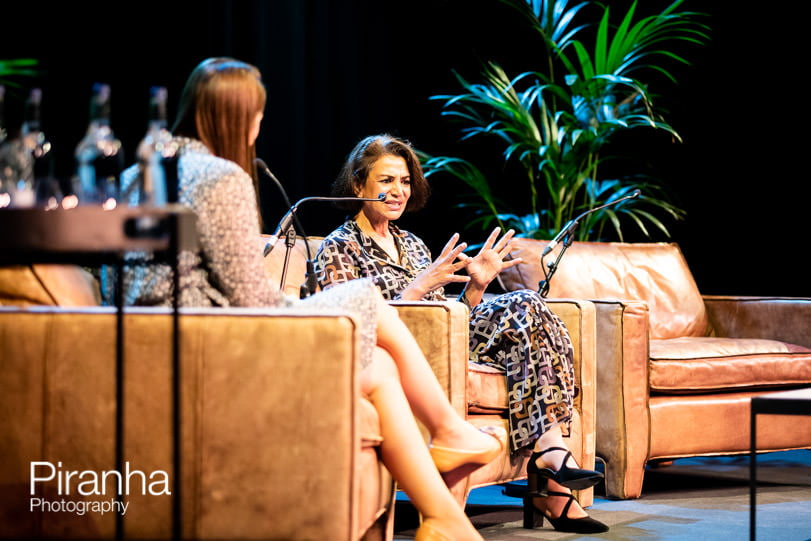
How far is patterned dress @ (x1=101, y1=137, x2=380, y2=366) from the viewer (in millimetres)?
1826

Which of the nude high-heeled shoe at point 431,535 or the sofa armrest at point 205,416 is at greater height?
the sofa armrest at point 205,416

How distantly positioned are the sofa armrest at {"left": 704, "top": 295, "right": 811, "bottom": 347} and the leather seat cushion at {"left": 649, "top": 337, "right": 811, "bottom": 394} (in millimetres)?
170

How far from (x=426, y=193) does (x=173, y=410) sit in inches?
75.9

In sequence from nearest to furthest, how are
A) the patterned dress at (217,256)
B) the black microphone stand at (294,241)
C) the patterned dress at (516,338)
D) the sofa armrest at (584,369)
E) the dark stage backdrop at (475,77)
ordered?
1. the patterned dress at (217,256)
2. the black microphone stand at (294,241)
3. the patterned dress at (516,338)
4. the sofa armrest at (584,369)
5. the dark stage backdrop at (475,77)

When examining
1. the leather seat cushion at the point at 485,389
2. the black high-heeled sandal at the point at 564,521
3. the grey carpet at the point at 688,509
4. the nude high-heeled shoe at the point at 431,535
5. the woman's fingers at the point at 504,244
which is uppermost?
the woman's fingers at the point at 504,244

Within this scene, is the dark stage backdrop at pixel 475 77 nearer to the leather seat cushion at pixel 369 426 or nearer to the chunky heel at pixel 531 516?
the chunky heel at pixel 531 516

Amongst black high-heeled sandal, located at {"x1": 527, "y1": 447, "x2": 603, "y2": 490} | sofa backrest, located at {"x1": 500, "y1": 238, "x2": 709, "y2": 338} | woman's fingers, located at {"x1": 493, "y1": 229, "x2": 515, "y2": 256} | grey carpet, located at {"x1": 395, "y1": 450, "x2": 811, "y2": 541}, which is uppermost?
woman's fingers, located at {"x1": 493, "y1": 229, "x2": 515, "y2": 256}

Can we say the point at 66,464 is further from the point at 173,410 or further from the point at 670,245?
the point at 670,245

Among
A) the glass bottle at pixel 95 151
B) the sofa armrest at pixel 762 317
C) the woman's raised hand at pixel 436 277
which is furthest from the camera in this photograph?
the sofa armrest at pixel 762 317

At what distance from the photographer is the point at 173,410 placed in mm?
1594

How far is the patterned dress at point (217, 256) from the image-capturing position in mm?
1826

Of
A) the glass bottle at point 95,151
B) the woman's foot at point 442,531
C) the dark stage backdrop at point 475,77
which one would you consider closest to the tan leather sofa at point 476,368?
the woman's foot at point 442,531

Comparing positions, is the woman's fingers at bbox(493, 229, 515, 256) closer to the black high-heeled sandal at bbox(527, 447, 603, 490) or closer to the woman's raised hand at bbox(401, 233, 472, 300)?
the woman's raised hand at bbox(401, 233, 472, 300)

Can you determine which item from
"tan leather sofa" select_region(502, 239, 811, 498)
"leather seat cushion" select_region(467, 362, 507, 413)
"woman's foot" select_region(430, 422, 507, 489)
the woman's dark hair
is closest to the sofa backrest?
"tan leather sofa" select_region(502, 239, 811, 498)
